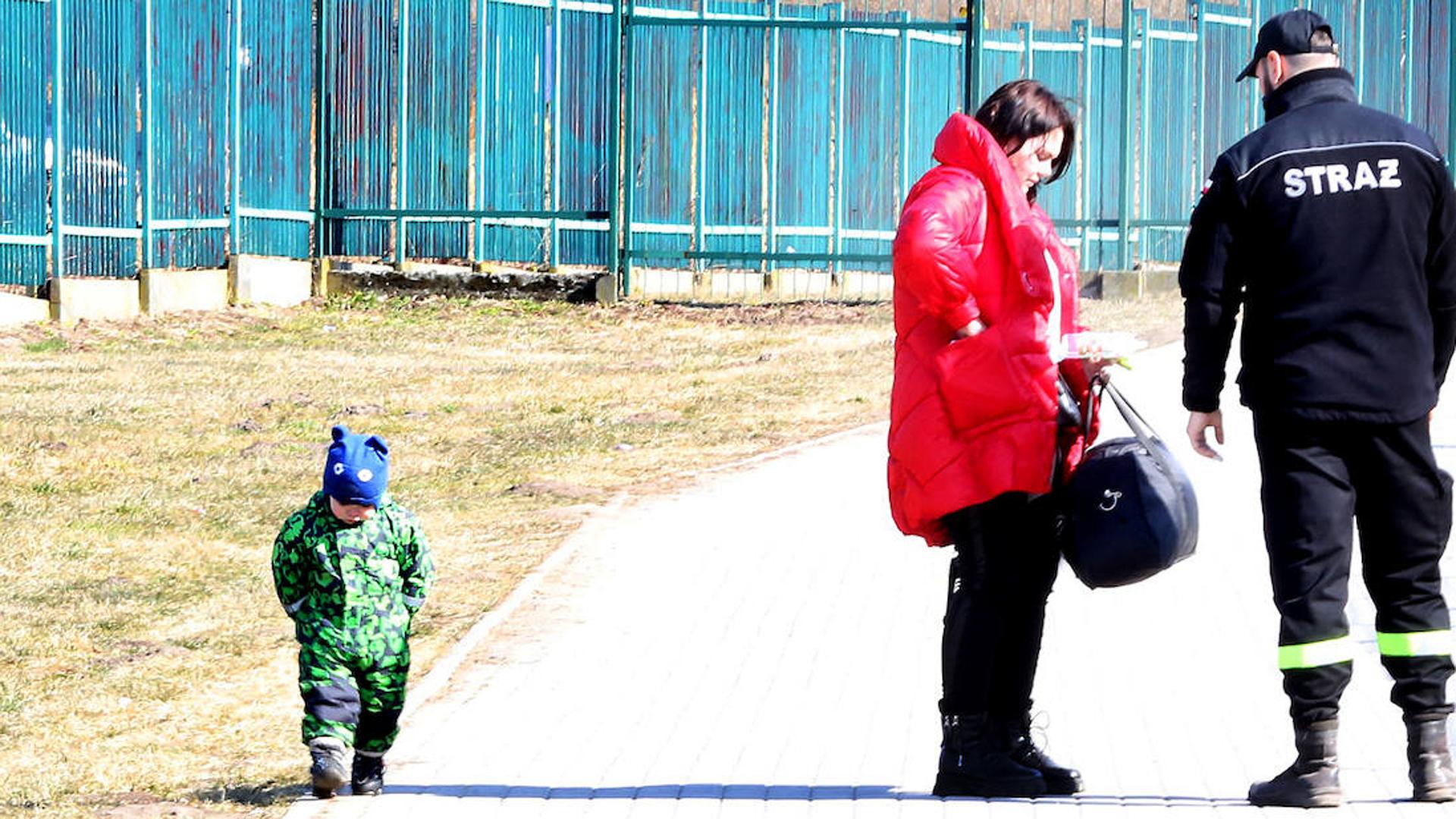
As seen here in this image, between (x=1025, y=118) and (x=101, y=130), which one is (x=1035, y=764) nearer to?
(x=1025, y=118)

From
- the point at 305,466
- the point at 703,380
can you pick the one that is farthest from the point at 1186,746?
Answer: the point at 703,380

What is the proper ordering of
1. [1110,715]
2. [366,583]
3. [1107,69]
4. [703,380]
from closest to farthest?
[366,583]
[1110,715]
[703,380]
[1107,69]

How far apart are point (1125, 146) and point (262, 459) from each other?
1092cm

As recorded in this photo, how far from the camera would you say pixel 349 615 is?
530 centimetres

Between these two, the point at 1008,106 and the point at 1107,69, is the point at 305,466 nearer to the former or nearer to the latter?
the point at 1008,106

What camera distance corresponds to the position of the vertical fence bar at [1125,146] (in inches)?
779

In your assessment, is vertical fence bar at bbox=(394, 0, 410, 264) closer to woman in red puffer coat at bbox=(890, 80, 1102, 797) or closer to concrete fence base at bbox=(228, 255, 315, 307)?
concrete fence base at bbox=(228, 255, 315, 307)

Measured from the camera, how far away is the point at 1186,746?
18.8ft

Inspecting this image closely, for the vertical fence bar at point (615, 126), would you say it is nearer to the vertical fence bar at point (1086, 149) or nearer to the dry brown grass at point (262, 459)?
the dry brown grass at point (262, 459)

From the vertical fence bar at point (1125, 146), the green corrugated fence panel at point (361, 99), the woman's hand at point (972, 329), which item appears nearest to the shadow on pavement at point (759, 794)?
the woman's hand at point (972, 329)

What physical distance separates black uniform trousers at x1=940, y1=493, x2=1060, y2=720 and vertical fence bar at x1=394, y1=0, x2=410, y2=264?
45.3 feet

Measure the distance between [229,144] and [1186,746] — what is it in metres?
13.3

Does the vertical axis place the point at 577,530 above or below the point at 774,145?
below

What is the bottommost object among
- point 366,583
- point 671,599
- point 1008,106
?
point 671,599
